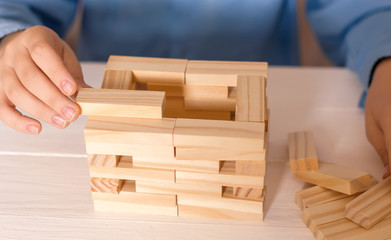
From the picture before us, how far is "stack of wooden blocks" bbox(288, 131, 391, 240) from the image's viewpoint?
51 centimetres

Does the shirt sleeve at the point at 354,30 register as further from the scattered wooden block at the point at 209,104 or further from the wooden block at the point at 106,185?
the wooden block at the point at 106,185

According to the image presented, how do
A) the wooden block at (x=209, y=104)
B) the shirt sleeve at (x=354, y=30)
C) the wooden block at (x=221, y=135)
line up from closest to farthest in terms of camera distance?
the wooden block at (x=221, y=135) < the wooden block at (x=209, y=104) < the shirt sleeve at (x=354, y=30)

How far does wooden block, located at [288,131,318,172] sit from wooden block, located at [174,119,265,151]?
137 mm

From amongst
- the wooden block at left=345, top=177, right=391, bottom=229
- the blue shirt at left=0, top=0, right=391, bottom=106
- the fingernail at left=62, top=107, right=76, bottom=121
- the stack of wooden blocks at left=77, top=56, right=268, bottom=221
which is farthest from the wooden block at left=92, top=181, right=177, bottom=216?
the blue shirt at left=0, top=0, right=391, bottom=106

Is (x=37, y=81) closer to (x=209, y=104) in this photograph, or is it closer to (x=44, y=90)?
(x=44, y=90)

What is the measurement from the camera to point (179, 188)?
0.54m

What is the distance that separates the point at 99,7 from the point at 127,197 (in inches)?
28.6

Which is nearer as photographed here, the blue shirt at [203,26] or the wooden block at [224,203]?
the wooden block at [224,203]

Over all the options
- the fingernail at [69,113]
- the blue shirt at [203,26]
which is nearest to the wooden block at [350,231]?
the fingernail at [69,113]

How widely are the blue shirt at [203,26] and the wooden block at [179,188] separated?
0.62 meters

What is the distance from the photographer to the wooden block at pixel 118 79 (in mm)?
553

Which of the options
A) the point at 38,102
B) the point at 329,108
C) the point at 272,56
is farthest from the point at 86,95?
the point at 272,56

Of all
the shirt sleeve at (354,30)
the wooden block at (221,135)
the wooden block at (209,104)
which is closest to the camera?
the wooden block at (221,135)

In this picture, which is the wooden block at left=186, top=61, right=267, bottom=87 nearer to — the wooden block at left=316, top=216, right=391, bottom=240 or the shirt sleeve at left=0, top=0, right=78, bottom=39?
the wooden block at left=316, top=216, right=391, bottom=240
